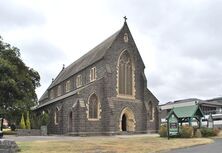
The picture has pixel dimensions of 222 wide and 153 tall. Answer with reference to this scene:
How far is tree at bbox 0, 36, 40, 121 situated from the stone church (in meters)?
4.73

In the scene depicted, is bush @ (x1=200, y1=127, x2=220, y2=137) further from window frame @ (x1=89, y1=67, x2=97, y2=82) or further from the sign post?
window frame @ (x1=89, y1=67, x2=97, y2=82)

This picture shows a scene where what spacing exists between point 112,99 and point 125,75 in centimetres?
453

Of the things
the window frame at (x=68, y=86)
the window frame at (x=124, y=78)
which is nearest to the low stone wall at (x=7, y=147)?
the window frame at (x=124, y=78)

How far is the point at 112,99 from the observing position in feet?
155

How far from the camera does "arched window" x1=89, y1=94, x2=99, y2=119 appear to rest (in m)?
45.9

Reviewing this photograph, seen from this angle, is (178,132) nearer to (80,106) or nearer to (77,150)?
(80,106)

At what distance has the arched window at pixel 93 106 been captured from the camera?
45.9 metres

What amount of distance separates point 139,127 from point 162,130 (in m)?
12.0

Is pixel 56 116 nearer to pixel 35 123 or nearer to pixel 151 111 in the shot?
pixel 35 123

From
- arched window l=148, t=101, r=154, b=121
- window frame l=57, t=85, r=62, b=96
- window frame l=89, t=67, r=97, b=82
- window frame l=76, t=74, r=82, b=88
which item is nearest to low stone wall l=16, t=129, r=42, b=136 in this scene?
window frame l=89, t=67, r=97, b=82

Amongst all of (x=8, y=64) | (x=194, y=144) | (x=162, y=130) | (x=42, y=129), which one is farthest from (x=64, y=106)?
(x=194, y=144)

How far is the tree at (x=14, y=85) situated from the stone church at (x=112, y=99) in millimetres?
4731

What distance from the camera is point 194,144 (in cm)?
2891

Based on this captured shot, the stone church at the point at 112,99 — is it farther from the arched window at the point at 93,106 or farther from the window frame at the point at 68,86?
the window frame at the point at 68,86
